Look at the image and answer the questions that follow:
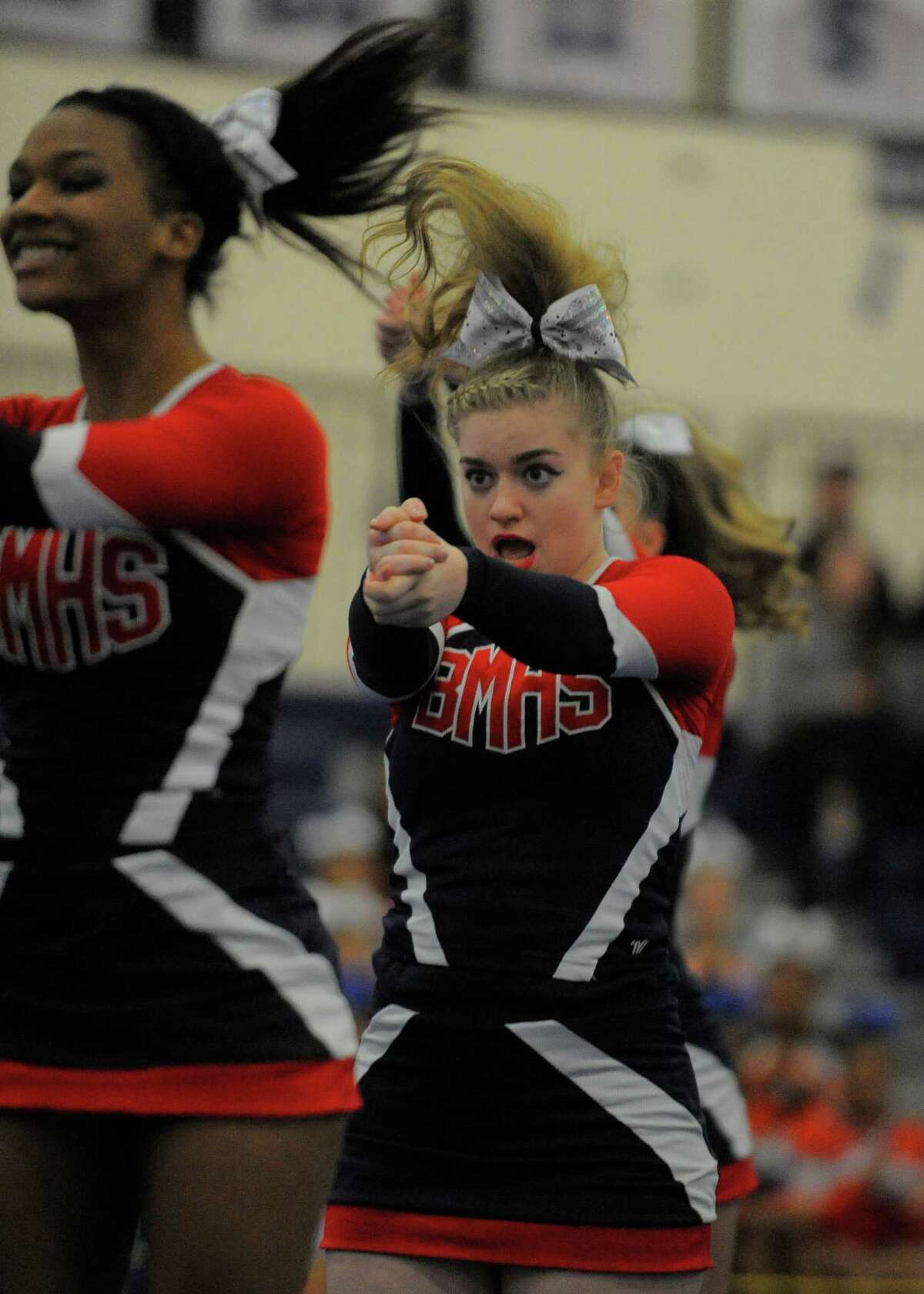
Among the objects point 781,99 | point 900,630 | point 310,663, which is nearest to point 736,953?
point 900,630

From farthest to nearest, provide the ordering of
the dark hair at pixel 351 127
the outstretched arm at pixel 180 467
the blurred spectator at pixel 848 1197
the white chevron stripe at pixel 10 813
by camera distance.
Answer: the blurred spectator at pixel 848 1197
the dark hair at pixel 351 127
the white chevron stripe at pixel 10 813
the outstretched arm at pixel 180 467

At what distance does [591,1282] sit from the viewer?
2.32 meters

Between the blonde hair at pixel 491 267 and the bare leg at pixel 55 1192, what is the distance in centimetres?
98

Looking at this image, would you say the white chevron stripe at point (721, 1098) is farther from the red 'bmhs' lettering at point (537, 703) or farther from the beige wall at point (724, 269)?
the beige wall at point (724, 269)

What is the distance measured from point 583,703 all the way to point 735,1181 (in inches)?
42.6

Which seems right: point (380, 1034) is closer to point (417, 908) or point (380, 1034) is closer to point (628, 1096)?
point (417, 908)

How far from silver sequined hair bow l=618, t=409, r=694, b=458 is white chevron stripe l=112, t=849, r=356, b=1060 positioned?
1.22 metres

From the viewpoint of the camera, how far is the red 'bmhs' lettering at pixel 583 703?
2.41 meters

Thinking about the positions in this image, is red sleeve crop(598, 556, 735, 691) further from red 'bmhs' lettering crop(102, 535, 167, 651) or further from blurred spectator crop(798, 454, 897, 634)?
blurred spectator crop(798, 454, 897, 634)

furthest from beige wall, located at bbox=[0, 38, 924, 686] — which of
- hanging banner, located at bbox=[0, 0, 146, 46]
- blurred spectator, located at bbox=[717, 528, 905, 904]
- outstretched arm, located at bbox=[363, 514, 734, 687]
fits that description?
outstretched arm, located at bbox=[363, 514, 734, 687]

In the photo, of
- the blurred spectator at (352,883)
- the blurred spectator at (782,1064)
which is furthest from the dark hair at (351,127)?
the blurred spectator at (782,1064)

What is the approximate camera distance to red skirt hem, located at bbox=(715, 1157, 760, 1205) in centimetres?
308

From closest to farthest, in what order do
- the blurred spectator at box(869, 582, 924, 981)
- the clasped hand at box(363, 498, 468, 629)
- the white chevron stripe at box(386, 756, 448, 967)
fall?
the clasped hand at box(363, 498, 468, 629)
the white chevron stripe at box(386, 756, 448, 967)
the blurred spectator at box(869, 582, 924, 981)

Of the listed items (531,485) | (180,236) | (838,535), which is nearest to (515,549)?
(531,485)
